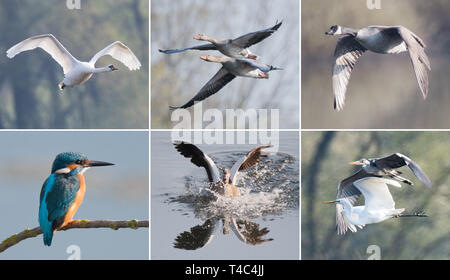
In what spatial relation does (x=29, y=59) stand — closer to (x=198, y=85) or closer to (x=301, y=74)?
(x=198, y=85)

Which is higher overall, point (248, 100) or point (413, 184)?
point (248, 100)

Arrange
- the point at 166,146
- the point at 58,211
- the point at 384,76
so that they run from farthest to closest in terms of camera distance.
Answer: the point at 384,76
the point at 166,146
the point at 58,211

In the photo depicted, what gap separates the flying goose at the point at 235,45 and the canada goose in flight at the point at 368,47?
1.79 feet

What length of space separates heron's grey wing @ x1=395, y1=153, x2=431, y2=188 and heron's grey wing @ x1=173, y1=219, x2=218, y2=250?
1.48m

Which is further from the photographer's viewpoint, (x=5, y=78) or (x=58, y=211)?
(x=5, y=78)

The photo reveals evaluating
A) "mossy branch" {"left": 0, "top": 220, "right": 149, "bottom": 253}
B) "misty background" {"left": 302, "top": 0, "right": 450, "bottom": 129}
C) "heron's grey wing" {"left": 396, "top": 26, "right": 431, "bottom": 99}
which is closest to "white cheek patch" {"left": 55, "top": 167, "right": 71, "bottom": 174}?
"mossy branch" {"left": 0, "top": 220, "right": 149, "bottom": 253}

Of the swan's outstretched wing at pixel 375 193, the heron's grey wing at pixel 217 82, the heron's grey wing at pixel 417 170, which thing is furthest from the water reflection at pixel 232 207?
the heron's grey wing at pixel 417 170

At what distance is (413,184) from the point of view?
5352mm

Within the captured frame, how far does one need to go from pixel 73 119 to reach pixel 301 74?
187 centimetres

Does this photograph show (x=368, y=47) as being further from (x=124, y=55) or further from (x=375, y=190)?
(x=124, y=55)

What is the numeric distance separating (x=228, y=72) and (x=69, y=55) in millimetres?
1231

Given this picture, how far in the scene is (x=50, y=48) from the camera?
5.27m

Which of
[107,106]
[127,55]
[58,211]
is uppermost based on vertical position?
[127,55]

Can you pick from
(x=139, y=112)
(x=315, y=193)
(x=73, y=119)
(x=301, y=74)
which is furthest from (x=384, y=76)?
(x=73, y=119)
